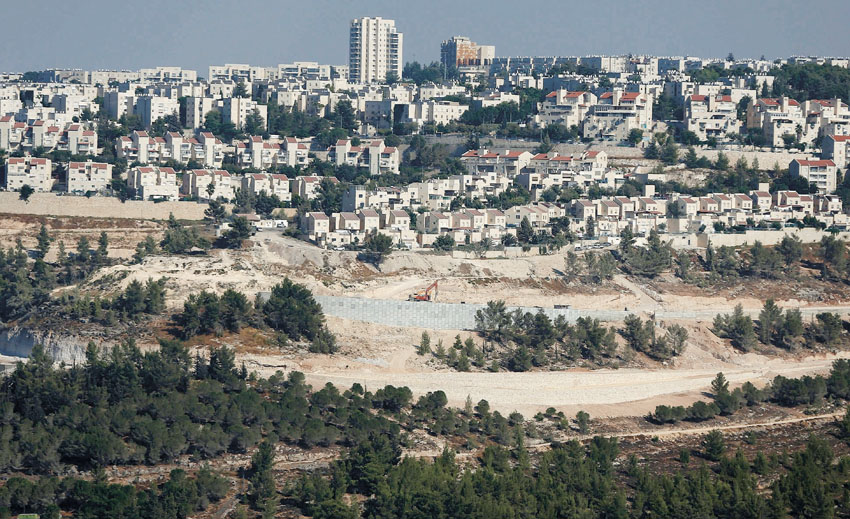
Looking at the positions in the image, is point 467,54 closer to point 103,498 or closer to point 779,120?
point 779,120

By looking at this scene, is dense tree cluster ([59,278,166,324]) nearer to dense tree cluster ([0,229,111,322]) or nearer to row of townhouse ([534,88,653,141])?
dense tree cluster ([0,229,111,322])

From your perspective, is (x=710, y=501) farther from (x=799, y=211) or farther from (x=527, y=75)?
(x=527, y=75)

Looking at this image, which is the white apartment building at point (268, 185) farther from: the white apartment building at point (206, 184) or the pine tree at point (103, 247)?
the pine tree at point (103, 247)

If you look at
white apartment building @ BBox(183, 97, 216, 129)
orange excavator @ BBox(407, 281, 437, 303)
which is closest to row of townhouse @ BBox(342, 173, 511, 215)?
orange excavator @ BBox(407, 281, 437, 303)

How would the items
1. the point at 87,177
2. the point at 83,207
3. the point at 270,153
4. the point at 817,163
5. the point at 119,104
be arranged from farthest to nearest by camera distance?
the point at 119,104, the point at 270,153, the point at 817,163, the point at 87,177, the point at 83,207

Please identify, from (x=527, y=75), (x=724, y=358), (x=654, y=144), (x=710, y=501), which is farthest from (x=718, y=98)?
(x=710, y=501)

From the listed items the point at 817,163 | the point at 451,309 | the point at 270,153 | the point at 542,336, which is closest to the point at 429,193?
the point at 270,153
